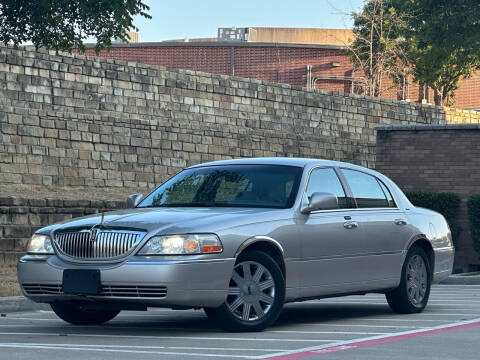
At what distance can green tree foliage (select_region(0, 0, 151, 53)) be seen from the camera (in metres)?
19.4

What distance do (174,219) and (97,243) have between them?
67 centimetres

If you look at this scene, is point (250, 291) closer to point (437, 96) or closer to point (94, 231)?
point (94, 231)

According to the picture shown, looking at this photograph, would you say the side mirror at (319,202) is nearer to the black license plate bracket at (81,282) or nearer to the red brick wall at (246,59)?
the black license plate bracket at (81,282)

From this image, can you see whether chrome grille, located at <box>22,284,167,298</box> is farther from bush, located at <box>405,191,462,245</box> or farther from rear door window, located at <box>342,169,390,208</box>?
bush, located at <box>405,191,462,245</box>

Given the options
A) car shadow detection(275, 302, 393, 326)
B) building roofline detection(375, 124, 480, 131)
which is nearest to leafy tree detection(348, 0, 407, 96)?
building roofline detection(375, 124, 480, 131)

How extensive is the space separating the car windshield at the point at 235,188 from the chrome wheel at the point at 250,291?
79 centimetres

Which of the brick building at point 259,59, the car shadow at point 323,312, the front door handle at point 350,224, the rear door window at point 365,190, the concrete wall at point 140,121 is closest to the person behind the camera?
the front door handle at point 350,224

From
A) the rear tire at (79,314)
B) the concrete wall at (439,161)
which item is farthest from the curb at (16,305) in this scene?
the concrete wall at (439,161)

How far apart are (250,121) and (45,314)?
2194cm

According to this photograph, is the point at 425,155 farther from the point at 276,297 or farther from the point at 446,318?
the point at 276,297

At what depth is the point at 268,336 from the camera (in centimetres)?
954

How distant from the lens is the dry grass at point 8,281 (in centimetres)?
1420

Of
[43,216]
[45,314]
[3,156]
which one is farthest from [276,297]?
[3,156]

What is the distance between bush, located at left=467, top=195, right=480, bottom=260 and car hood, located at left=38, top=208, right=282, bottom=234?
39.8ft
